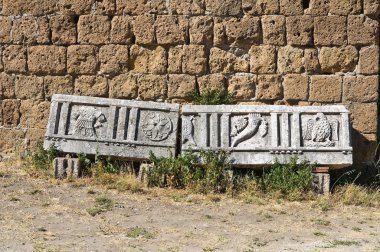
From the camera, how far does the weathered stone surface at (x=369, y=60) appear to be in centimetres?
955

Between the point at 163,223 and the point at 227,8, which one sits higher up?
the point at 227,8

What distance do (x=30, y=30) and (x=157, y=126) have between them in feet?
8.79

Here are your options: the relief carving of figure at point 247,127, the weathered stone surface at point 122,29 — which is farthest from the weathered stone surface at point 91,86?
the relief carving of figure at point 247,127

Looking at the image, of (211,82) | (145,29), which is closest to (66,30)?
(145,29)

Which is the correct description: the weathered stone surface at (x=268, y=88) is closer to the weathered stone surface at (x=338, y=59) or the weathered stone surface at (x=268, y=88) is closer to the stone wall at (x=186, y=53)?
the stone wall at (x=186, y=53)

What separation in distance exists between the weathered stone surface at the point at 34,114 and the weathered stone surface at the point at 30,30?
0.94 metres

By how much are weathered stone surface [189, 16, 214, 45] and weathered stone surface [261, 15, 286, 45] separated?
0.78 m

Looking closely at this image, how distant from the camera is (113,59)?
32.5 feet

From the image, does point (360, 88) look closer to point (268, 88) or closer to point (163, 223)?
point (268, 88)

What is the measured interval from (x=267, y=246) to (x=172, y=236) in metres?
0.98

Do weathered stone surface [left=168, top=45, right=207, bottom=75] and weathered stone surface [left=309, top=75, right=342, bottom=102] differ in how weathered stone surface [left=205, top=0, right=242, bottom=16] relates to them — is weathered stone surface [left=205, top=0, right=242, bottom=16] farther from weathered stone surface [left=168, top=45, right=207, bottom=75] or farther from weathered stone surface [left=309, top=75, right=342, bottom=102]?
weathered stone surface [left=309, top=75, right=342, bottom=102]

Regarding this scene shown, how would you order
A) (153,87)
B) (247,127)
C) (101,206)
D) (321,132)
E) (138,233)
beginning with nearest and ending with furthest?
(138,233)
(101,206)
(321,132)
(247,127)
(153,87)

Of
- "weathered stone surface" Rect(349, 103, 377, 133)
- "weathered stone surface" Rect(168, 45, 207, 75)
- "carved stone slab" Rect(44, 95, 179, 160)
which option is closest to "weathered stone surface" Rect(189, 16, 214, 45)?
"weathered stone surface" Rect(168, 45, 207, 75)

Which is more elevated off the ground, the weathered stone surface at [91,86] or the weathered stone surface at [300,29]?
the weathered stone surface at [300,29]
